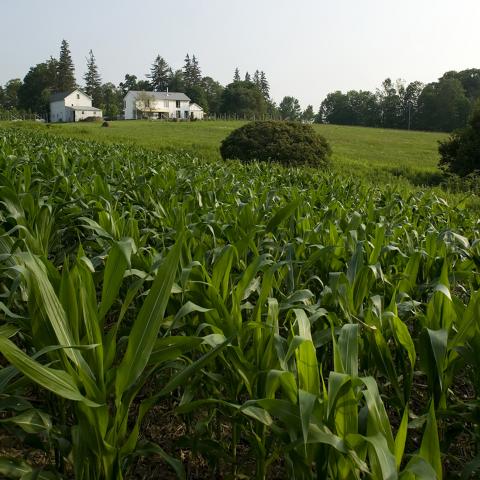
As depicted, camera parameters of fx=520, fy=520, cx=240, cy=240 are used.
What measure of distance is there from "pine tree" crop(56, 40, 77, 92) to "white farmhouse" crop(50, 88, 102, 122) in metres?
Result: 9.07

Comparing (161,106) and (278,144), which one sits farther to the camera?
(161,106)

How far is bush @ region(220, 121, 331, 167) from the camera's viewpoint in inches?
Result: 674

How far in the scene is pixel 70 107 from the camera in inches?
3393

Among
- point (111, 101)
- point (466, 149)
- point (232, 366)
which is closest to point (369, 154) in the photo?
point (466, 149)

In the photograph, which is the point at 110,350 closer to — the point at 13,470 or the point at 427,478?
the point at 13,470

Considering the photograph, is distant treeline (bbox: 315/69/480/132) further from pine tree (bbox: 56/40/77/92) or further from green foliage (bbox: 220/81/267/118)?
pine tree (bbox: 56/40/77/92)

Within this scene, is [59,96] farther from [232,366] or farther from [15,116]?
[232,366]

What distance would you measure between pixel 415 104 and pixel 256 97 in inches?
1123

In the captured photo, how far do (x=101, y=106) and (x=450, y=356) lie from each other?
106459mm

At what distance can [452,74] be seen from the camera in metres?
95.3

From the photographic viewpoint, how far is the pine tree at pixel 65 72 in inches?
3890

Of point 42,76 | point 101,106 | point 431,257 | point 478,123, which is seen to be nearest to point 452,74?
point 101,106

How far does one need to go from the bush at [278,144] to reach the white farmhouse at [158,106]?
71.4 metres

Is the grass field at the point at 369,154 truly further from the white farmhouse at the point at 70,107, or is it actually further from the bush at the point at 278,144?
the white farmhouse at the point at 70,107
